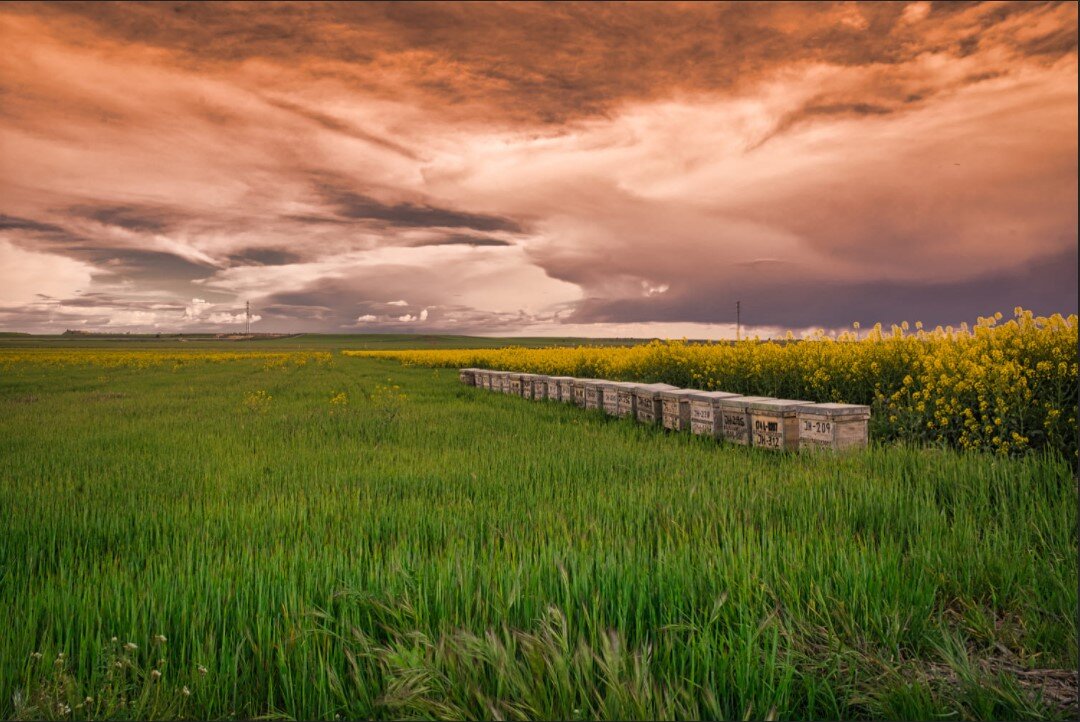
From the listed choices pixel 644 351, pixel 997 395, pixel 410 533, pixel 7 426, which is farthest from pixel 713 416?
pixel 7 426

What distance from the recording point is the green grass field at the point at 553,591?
2885 millimetres

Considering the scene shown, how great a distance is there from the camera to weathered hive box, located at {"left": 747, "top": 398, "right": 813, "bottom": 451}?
9492mm

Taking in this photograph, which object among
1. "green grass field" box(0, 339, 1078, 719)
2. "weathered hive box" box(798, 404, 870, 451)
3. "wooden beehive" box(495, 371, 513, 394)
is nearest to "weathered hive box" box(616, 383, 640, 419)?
"weathered hive box" box(798, 404, 870, 451)

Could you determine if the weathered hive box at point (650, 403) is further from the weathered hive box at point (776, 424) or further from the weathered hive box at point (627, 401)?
the weathered hive box at point (776, 424)

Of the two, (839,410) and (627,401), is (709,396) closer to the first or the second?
(839,410)

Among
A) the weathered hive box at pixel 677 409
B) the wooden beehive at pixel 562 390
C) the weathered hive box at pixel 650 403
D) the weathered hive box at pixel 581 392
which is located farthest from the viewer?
the wooden beehive at pixel 562 390

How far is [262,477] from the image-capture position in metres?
8.52

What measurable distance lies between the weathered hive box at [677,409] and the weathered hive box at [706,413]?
20 centimetres

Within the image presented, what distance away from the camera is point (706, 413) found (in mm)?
11180

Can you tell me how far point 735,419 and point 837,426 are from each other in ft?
6.33

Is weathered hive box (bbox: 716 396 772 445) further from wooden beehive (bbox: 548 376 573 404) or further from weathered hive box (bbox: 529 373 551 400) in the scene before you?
weathered hive box (bbox: 529 373 551 400)

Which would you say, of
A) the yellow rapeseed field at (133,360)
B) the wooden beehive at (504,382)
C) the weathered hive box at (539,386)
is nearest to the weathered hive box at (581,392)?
the weathered hive box at (539,386)

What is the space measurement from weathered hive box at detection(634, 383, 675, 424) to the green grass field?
14.5 feet

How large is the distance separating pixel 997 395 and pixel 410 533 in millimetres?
7887
